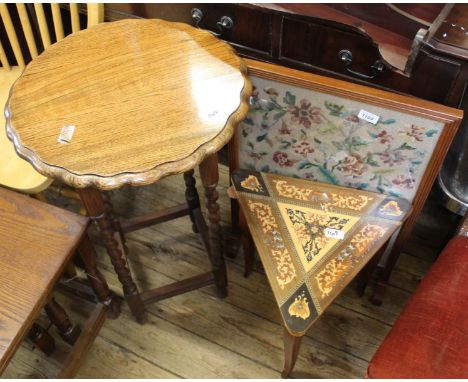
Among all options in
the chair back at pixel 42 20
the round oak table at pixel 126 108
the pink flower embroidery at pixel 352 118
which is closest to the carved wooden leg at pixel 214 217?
the round oak table at pixel 126 108

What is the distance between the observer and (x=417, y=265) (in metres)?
1.62

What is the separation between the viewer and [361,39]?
1217 millimetres

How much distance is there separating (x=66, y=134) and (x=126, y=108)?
13 cm

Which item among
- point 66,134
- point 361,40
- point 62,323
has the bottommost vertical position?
point 62,323

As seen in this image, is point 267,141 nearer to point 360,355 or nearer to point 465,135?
point 465,135

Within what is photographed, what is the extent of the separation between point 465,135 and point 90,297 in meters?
1.16

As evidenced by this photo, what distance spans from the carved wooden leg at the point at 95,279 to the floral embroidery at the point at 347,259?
56cm

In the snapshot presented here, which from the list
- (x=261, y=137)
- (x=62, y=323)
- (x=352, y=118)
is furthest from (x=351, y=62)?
(x=62, y=323)

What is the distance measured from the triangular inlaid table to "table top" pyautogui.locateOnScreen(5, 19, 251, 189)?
1.05ft

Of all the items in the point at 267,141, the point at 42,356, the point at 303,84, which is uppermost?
the point at 303,84

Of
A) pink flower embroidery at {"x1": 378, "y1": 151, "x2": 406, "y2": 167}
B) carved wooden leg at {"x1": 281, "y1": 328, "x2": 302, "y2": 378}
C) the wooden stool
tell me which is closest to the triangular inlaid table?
carved wooden leg at {"x1": 281, "y1": 328, "x2": 302, "y2": 378}

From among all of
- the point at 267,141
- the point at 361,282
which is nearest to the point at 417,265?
the point at 361,282

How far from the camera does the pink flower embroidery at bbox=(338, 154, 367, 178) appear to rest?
49.2 inches

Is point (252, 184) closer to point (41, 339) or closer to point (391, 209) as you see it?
point (391, 209)
